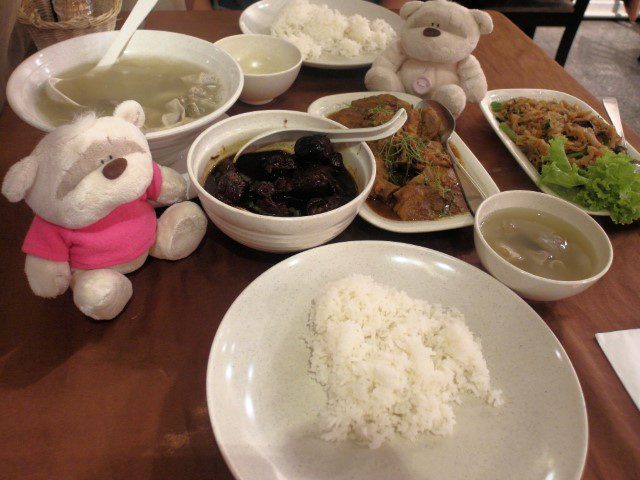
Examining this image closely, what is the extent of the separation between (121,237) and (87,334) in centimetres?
28

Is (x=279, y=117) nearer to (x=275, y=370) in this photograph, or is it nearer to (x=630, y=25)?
(x=275, y=370)

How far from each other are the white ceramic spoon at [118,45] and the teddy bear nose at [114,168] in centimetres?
61

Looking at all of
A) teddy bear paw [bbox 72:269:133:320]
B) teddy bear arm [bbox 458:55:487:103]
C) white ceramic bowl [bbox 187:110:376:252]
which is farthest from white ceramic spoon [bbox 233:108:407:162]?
teddy bear arm [bbox 458:55:487:103]

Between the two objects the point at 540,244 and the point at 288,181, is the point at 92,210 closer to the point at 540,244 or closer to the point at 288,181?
the point at 288,181

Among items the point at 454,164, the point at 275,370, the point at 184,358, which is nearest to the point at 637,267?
the point at 454,164

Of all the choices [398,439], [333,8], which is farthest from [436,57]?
[398,439]

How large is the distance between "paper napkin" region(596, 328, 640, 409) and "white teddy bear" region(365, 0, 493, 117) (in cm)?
116

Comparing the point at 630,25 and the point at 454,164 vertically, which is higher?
the point at 454,164

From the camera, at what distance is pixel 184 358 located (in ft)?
3.65

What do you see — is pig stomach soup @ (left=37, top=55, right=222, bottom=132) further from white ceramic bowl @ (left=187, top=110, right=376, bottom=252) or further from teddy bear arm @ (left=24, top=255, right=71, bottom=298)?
teddy bear arm @ (left=24, top=255, right=71, bottom=298)

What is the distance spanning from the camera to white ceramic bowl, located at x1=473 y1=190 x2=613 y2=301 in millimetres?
1171

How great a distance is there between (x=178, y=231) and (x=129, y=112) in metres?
0.36

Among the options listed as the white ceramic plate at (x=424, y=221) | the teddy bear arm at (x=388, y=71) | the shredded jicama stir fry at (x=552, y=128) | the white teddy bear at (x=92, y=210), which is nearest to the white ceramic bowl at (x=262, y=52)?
the white ceramic plate at (x=424, y=221)

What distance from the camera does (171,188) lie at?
1.29 meters
